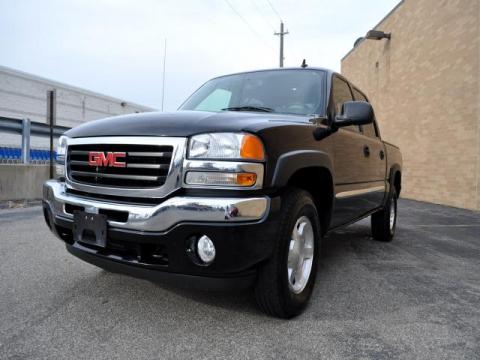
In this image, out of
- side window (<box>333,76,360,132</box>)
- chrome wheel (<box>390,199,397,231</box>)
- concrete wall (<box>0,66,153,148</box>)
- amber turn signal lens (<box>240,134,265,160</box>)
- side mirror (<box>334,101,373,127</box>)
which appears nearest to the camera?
amber turn signal lens (<box>240,134,265,160</box>)

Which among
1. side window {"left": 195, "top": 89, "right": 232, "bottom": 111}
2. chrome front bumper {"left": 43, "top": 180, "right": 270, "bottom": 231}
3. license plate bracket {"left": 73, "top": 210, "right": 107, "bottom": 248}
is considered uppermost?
side window {"left": 195, "top": 89, "right": 232, "bottom": 111}

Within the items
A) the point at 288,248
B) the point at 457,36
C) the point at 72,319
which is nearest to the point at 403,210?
the point at 457,36

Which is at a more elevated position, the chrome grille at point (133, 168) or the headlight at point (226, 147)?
the headlight at point (226, 147)

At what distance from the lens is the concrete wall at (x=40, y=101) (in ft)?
32.5

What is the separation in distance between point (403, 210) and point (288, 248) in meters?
8.01

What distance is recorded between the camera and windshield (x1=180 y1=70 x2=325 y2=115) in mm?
3189

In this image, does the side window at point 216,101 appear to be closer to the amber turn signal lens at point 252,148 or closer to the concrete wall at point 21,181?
the amber turn signal lens at point 252,148

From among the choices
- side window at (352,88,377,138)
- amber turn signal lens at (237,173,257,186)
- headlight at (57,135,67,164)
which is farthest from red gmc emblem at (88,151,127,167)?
side window at (352,88,377,138)

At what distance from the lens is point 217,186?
6.69 feet

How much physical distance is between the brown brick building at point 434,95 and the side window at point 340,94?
6.70 m

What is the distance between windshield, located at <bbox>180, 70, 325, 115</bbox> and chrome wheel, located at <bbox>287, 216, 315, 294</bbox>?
0.98m

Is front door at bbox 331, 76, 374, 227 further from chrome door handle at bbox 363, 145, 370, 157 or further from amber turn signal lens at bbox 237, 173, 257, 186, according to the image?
amber turn signal lens at bbox 237, 173, 257, 186

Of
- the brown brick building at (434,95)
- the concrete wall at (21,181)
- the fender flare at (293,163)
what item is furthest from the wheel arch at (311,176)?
the brown brick building at (434,95)

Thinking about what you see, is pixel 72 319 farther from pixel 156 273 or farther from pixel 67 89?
pixel 67 89
